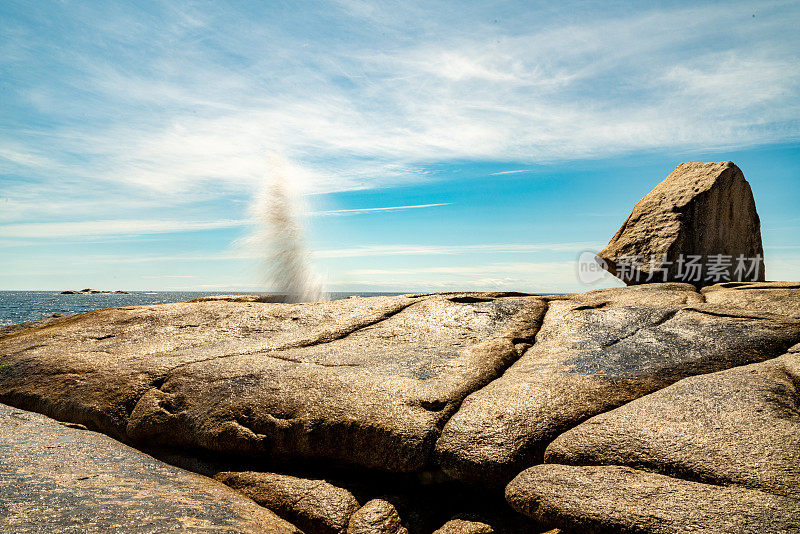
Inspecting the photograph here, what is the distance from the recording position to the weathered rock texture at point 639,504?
3.06 m

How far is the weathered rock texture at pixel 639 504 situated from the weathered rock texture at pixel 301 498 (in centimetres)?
131

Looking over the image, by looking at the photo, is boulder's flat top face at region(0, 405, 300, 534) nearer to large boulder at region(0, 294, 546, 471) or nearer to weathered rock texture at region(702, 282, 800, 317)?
large boulder at region(0, 294, 546, 471)

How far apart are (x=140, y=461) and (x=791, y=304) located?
7.18 m

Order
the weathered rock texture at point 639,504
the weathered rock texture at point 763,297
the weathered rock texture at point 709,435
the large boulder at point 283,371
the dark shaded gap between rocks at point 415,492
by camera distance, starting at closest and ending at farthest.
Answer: the weathered rock texture at point 639,504 < the weathered rock texture at point 709,435 < the dark shaded gap between rocks at point 415,492 < the large boulder at point 283,371 < the weathered rock texture at point 763,297

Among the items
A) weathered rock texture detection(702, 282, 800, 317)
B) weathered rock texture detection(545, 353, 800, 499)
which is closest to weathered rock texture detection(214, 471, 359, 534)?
weathered rock texture detection(545, 353, 800, 499)

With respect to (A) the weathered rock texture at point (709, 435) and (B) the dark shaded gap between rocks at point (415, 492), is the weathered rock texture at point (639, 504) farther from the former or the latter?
(B) the dark shaded gap between rocks at point (415, 492)

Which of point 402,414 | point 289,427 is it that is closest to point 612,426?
point 402,414

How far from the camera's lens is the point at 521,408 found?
14.0 ft

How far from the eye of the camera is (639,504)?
3.27m

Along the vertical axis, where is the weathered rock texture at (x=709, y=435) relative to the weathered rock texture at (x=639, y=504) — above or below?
above

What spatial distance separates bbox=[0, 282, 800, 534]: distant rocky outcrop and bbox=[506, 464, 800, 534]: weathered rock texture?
11 millimetres

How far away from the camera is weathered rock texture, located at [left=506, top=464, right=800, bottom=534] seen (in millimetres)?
3059

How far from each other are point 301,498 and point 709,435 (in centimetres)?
308

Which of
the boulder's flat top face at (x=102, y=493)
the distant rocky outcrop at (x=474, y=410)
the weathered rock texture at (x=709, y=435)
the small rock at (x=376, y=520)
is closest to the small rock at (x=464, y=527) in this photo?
the distant rocky outcrop at (x=474, y=410)
